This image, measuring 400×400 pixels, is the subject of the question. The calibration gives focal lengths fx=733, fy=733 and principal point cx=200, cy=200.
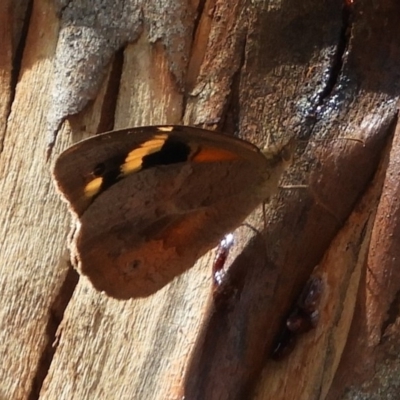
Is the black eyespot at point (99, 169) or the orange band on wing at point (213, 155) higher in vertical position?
the black eyespot at point (99, 169)

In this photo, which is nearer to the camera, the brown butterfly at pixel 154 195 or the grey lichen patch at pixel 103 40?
the brown butterfly at pixel 154 195

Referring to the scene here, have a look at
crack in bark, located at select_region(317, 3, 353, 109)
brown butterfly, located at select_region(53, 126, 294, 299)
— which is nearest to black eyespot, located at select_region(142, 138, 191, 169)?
brown butterfly, located at select_region(53, 126, 294, 299)

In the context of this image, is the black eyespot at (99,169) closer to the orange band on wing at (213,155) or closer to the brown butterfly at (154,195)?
the brown butterfly at (154,195)

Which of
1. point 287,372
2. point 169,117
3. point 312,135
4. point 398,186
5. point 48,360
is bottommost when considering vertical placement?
point 287,372

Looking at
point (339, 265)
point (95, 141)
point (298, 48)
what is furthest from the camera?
point (298, 48)

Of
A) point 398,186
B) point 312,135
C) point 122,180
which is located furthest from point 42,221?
point 398,186

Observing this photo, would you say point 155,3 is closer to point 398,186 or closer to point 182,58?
point 182,58

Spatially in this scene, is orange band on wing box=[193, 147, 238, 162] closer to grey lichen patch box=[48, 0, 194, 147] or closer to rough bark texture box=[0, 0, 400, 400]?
rough bark texture box=[0, 0, 400, 400]

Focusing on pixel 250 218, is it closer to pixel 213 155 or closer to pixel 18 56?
→ pixel 213 155

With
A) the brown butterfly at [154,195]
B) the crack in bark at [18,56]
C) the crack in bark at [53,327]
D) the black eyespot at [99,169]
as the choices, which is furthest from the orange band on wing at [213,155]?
the crack in bark at [18,56]
